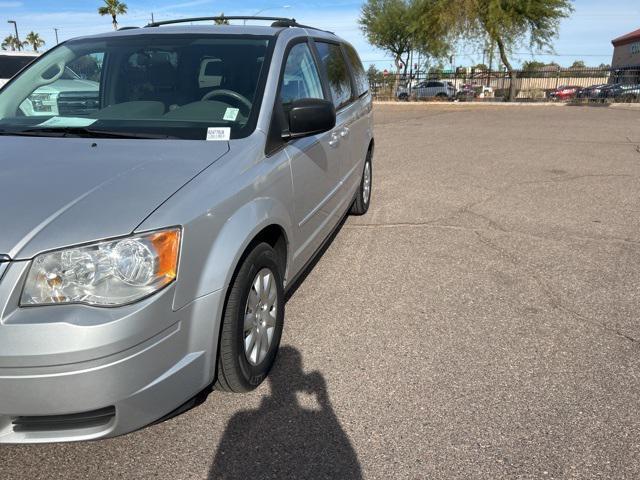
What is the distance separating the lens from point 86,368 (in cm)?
188

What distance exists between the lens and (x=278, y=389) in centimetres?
289

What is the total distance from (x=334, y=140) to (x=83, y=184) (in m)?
2.29

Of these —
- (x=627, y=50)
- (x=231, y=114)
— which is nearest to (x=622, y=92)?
(x=231, y=114)

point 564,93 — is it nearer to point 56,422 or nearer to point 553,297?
point 553,297

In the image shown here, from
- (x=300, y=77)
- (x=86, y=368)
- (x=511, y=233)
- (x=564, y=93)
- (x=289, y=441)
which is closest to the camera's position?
(x=86, y=368)

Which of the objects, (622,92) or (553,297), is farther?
(622,92)

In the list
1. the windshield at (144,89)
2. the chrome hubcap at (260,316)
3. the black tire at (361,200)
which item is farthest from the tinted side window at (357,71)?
the chrome hubcap at (260,316)

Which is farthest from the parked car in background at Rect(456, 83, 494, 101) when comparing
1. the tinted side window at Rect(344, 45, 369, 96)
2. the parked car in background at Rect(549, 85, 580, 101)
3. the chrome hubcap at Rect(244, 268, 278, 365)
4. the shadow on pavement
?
the shadow on pavement

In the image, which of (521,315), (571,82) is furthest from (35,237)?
(571,82)

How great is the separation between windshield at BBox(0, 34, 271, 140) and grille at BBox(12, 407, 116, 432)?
1.47 m

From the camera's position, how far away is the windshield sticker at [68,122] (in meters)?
3.10

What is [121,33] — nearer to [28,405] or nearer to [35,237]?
[35,237]

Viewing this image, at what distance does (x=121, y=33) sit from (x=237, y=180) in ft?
6.56

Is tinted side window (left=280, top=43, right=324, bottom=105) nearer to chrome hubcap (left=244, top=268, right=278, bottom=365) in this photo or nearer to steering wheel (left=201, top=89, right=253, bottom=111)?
steering wheel (left=201, top=89, right=253, bottom=111)
